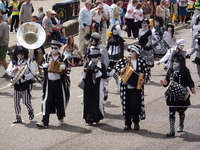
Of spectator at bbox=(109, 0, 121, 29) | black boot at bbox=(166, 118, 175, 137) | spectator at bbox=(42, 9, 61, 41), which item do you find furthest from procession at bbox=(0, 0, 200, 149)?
spectator at bbox=(109, 0, 121, 29)

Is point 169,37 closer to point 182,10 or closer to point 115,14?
point 115,14

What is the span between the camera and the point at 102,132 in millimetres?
13078

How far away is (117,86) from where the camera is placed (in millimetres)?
16844

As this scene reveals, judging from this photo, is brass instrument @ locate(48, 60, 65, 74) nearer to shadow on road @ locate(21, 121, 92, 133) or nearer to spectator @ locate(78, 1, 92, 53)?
shadow on road @ locate(21, 121, 92, 133)

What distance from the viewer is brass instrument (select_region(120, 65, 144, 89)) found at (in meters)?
12.8

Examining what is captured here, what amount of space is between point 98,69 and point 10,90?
4.66 meters

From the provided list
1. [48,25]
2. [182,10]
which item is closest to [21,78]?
[48,25]

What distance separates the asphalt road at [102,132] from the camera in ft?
39.8

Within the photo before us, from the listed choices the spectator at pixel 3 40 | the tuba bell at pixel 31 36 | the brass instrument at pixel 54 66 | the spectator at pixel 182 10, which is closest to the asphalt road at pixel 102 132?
the brass instrument at pixel 54 66

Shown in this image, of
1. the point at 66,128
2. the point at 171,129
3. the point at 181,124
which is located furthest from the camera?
the point at 66,128

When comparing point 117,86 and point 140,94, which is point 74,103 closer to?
point 117,86

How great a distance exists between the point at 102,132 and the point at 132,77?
1265mm

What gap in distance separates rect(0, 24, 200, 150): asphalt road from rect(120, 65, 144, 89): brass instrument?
98 cm

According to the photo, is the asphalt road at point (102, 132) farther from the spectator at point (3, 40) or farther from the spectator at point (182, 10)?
the spectator at point (182, 10)
